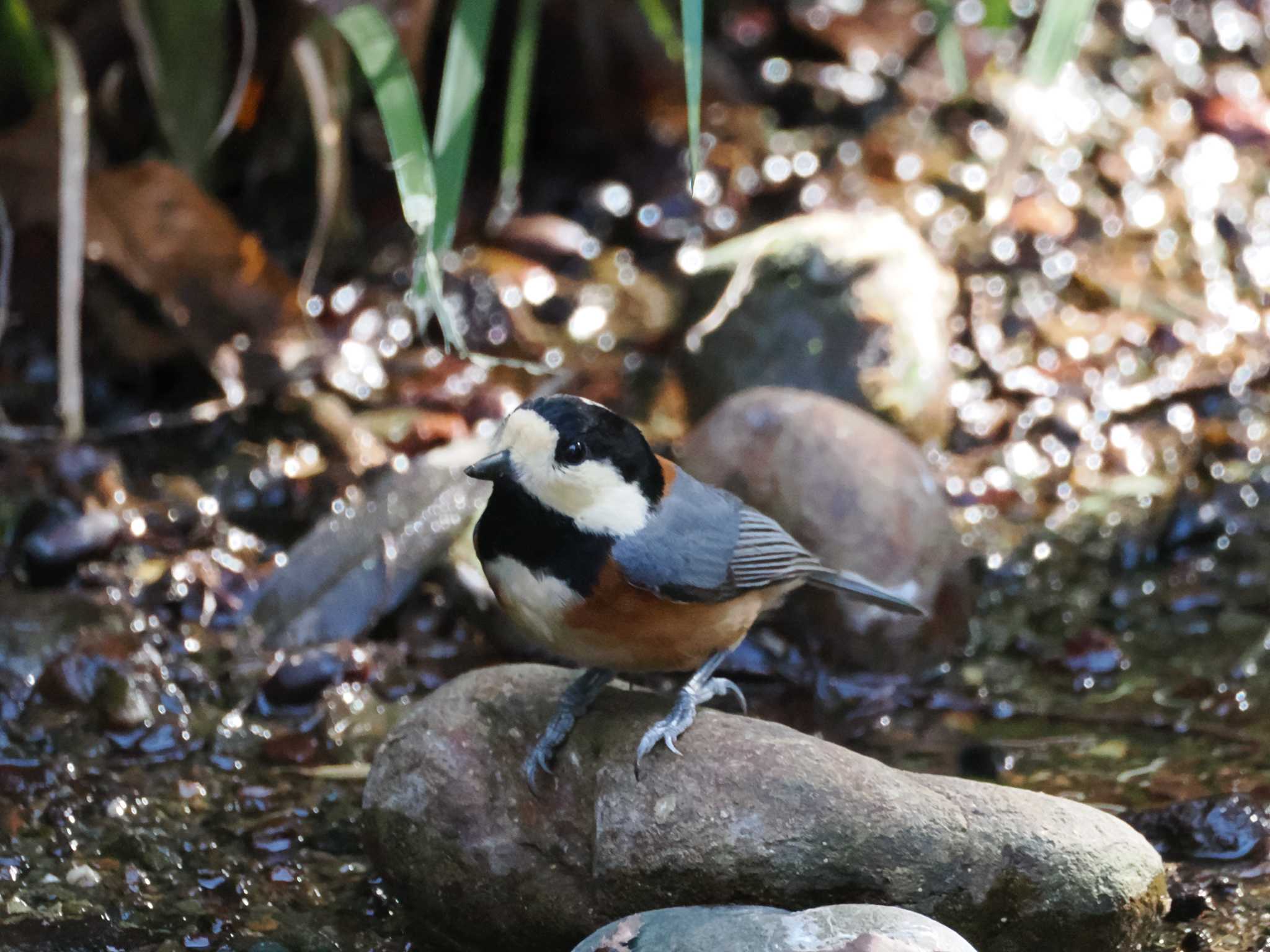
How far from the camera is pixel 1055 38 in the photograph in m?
3.67

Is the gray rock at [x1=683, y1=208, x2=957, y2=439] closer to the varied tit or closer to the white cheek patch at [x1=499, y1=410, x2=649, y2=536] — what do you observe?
the varied tit

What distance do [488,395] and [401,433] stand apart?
0.35 metres

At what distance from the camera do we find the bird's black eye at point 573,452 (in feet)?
9.32

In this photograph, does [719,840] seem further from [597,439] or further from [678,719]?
[597,439]

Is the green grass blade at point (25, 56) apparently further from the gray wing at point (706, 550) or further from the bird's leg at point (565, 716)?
the bird's leg at point (565, 716)

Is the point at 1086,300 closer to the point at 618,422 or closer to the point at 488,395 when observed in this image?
the point at 488,395

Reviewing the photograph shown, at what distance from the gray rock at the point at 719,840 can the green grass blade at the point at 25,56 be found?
3032 mm

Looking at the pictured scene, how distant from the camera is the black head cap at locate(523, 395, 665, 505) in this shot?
9.32ft

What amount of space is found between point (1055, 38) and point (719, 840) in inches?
82.9

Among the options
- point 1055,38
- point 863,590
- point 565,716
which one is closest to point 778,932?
point 565,716

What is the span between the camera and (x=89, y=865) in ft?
10.6

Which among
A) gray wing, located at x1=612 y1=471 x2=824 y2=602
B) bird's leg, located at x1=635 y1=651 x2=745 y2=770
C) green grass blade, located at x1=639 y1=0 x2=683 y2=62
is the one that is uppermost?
green grass blade, located at x1=639 y1=0 x2=683 y2=62

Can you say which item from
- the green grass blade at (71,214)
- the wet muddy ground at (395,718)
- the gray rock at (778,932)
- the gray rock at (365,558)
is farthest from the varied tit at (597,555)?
the green grass blade at (71,214)

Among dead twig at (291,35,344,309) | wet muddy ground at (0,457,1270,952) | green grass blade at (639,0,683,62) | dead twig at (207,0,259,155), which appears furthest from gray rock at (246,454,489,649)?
green grass blade at (639,0,683,62)
